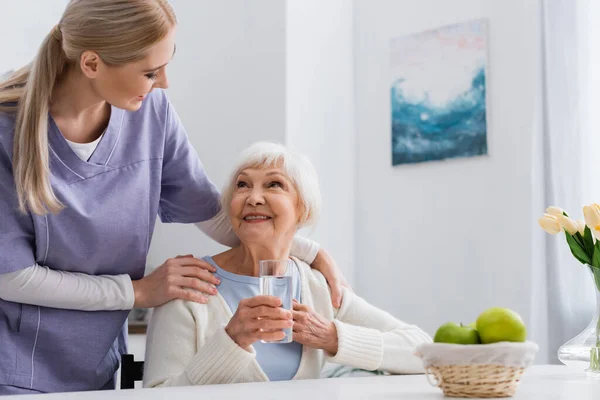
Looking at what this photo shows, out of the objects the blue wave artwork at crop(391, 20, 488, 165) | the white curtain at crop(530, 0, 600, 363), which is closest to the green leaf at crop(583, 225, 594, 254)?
the white curtain at crop(530, 0, 600, 363)

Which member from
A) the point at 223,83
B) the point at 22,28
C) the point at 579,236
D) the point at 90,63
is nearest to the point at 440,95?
the point at 223,83

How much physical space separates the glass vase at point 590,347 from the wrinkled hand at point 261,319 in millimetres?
619

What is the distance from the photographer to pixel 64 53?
1.72 meters

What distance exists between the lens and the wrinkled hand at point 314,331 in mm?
1736

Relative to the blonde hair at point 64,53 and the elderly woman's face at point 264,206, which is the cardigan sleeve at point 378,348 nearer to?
the elderly woman's face at point 264,206

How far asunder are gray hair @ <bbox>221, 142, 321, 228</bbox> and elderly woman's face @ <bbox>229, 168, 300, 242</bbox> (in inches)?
0.7

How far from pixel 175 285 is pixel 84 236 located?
0.77ft

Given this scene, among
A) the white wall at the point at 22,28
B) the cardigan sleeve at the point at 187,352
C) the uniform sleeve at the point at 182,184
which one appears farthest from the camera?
the white wall at the point at 22,28

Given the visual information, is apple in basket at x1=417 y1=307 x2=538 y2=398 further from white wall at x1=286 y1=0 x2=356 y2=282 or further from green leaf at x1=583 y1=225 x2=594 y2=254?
white wall at x1=286 y1=0 x2=356 y2=282

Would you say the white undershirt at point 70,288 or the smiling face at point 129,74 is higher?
the smiling face at point 129,74

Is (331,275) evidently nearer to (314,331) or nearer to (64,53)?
(314,331)

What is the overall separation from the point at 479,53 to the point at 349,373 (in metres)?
2.19

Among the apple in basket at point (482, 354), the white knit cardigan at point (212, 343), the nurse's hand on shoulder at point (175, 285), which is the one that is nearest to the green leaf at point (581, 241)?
the white knit cardigan at point (212, 343)

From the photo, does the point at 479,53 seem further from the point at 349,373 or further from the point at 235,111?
the point at 349,373
